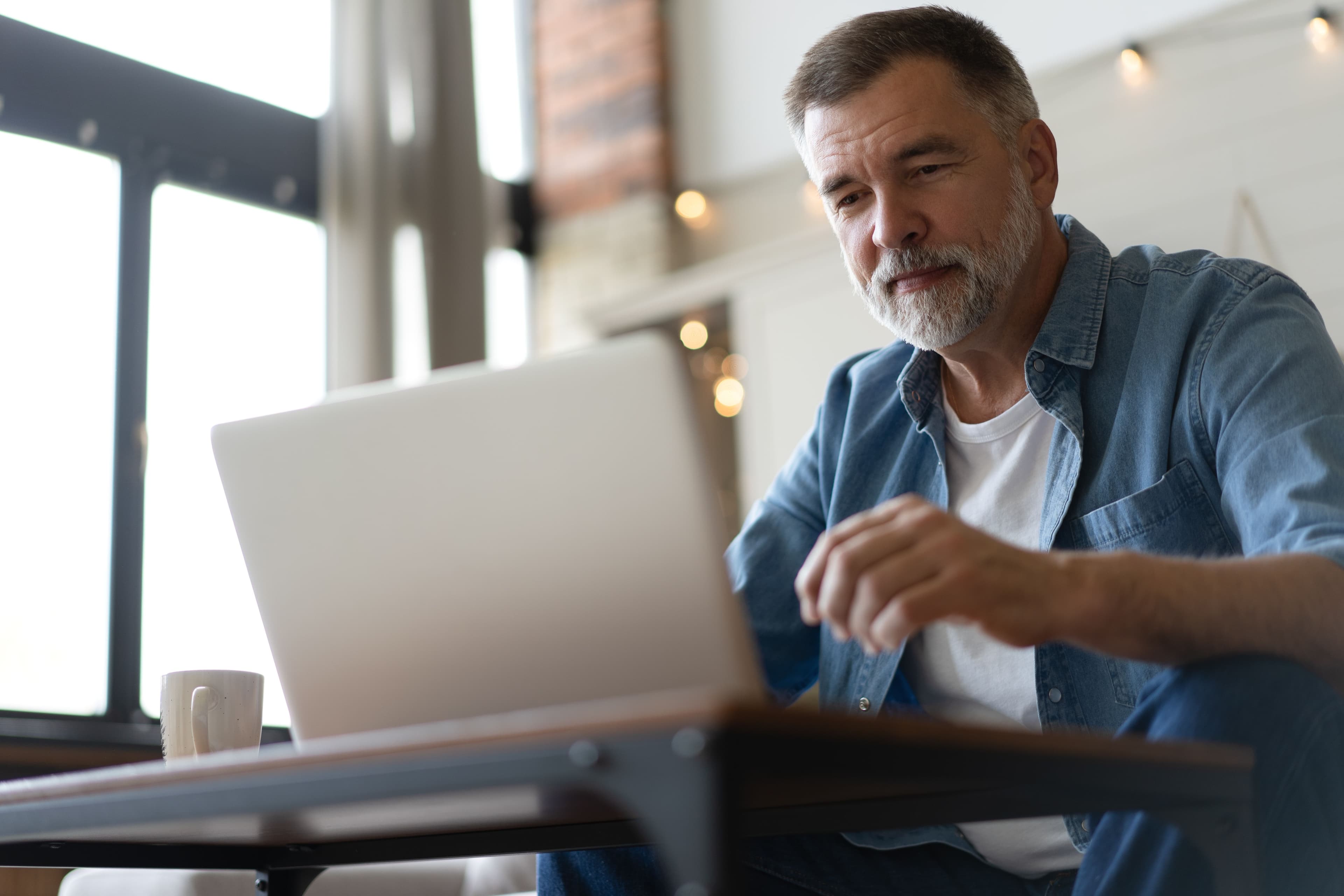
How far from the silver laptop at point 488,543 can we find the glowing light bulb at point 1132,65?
3.20m

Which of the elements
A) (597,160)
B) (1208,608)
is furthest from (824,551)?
(597,160)

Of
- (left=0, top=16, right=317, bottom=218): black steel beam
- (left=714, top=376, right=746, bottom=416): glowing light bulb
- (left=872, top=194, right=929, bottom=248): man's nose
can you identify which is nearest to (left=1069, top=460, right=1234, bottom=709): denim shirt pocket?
(left=872, top=194, right=929, bottom=248): man's nose

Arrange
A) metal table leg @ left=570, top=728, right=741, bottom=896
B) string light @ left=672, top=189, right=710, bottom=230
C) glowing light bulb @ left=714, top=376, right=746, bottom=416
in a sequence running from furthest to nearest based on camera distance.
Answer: string light @ left=672, top=189, right=710, bottom=230 < glowing light bulb @ left=714, top=376, right=746, bottom=416 < metal table leg @ left=570, top=728, right=741, bottom=896

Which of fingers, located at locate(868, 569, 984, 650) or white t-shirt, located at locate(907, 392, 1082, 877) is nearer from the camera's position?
fingers, located at locate(868, 569, 984, 650)

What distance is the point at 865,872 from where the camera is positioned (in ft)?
4.14

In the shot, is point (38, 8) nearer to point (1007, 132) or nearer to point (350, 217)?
point (350, 217)

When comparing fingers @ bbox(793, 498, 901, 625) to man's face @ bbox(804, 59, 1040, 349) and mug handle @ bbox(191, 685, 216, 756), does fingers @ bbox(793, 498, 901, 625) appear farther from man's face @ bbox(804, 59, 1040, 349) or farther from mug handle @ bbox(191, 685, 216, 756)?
man's face @ bbox(804, 59, 1040, 349)

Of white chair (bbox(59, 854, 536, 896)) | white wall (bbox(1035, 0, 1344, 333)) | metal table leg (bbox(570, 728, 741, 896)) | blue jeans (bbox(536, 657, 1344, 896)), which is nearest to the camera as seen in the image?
metal table leg (bbox(570, 728, 741, 896))

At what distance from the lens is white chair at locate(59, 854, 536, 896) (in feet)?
5.54

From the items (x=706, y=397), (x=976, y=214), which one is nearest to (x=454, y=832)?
(x=976, y=214)

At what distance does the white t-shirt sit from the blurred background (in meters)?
1.81

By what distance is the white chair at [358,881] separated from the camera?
169cm

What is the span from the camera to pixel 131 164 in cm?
374

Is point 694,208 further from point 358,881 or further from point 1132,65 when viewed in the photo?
point 358,881
